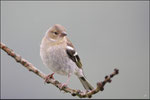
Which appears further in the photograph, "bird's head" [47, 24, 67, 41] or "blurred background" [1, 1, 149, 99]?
"blurred background" [1, 1, 149, 99]

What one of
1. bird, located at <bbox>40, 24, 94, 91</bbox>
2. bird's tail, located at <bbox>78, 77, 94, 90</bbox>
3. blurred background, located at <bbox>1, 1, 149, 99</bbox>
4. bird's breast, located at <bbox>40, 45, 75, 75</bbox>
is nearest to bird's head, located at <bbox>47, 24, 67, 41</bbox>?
bird, located at <bbox>40, 24, 94, 91</bbox>

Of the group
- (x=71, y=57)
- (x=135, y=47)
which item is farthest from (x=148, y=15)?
(x=71, y=57)

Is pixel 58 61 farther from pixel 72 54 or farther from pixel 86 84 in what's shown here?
pixel 86 84

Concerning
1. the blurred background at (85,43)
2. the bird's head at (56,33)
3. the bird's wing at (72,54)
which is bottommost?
the blurred background at (85,43)

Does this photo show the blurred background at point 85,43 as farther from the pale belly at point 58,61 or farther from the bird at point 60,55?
the pale belly at point 58,61


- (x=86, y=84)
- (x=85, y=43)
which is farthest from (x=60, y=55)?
(x=85, y=43)

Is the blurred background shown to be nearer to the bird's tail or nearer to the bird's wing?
the bird's tail

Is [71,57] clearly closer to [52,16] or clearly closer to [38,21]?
[38,21]

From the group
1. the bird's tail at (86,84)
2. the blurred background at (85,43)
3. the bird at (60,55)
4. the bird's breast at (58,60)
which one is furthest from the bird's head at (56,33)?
the blurred background at (85,43)
